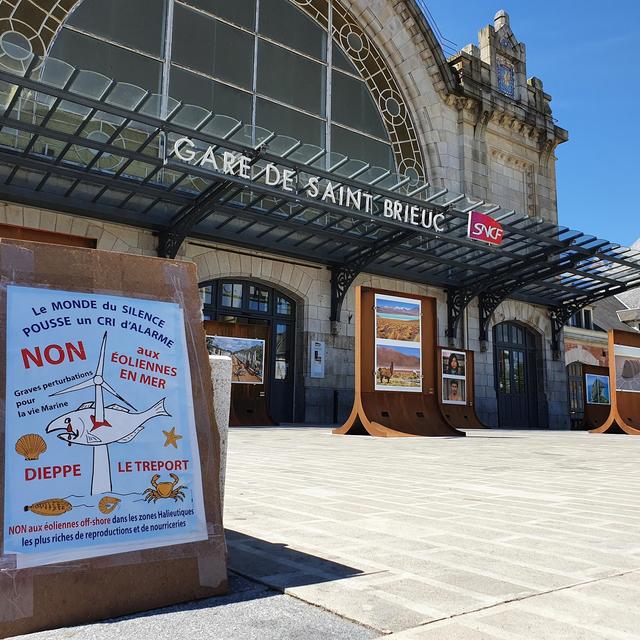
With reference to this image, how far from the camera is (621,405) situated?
18016mm

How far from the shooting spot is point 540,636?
2025 millimetres

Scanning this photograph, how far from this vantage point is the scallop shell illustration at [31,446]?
222 centimetres

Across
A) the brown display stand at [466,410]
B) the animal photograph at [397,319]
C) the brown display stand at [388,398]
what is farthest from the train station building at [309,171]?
the brown display stand at [388,398]

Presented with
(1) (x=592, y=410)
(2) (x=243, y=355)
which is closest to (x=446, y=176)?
(1) (x=592, y=410)

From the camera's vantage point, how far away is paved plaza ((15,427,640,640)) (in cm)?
211

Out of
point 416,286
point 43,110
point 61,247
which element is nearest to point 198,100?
point 43,110

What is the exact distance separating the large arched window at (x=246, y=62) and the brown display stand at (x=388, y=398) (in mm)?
8893

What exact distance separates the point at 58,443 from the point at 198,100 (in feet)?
58.3

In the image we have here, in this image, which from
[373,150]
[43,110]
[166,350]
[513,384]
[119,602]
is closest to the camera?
[119,602]

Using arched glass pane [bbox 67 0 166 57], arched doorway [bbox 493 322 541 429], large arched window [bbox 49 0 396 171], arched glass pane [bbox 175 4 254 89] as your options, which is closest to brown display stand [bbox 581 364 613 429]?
arched doorway [bbox 493 322 541 429]

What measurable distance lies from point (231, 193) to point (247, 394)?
541 centimetres

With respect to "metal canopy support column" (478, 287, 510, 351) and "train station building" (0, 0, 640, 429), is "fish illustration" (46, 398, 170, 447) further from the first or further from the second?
"metal canopy support column" (478, 287, 510, 351)

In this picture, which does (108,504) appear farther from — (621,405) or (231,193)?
(621,405)

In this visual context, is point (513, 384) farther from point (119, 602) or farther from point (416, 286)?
point (119, 602)
